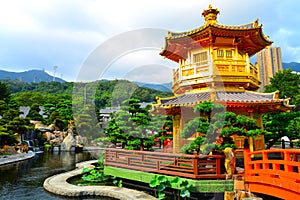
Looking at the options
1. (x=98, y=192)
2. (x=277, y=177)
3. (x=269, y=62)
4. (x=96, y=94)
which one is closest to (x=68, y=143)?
(x=96, y=94)

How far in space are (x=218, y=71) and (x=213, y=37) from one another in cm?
185

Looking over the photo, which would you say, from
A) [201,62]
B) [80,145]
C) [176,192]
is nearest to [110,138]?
[176,192]

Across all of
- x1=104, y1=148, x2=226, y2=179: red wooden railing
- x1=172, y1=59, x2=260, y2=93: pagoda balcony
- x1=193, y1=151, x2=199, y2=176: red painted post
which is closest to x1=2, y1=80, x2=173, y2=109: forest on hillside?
x1=172, y1=59, x2=260, y2=93: pagoda balcony

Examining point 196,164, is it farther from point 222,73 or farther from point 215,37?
point 215,37

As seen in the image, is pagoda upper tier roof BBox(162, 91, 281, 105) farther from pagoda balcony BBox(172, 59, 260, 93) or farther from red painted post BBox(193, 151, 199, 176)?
red painted post BBox(193, 151, 199, 176)

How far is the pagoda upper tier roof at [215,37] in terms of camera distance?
1162 centimetres

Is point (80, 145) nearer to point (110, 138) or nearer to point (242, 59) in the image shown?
point (110, 138)

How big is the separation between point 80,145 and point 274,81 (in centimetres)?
2906

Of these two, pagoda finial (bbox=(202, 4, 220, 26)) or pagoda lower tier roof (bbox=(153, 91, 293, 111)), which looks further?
pagoda finial (bbox=(202, 4, 220, 26))

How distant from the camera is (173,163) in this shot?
8.59m

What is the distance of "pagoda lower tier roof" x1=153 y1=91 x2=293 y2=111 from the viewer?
34.1 ft

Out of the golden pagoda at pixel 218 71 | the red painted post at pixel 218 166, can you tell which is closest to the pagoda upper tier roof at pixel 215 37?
the golden pagoda at pixel 218 71

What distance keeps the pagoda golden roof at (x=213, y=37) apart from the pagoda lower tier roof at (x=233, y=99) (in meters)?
2.83

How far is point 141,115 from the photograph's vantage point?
1209 cm
